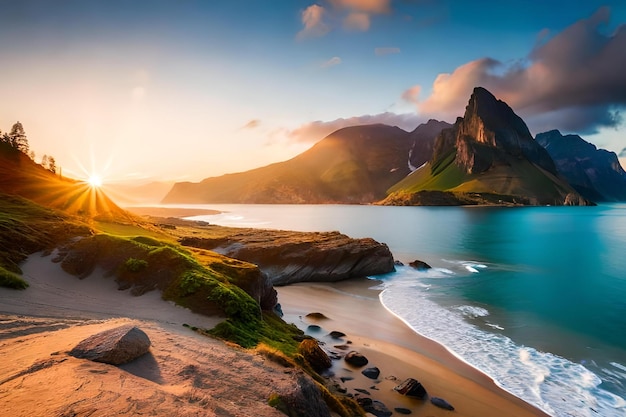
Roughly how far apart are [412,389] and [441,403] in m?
1.22

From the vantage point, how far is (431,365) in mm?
17938

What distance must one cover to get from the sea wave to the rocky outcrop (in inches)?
503

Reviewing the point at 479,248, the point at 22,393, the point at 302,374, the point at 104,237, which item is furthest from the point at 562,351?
the point at 479,248

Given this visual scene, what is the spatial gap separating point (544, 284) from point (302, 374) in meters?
39.9

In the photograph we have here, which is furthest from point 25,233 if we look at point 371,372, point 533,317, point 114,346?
point 533,317

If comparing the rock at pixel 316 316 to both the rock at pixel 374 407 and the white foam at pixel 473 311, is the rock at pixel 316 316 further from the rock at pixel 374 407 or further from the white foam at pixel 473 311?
the white foam at pixel 473 311

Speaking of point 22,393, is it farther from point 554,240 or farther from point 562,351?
point 554,240

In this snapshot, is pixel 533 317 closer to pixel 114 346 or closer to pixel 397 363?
pixel 397 363

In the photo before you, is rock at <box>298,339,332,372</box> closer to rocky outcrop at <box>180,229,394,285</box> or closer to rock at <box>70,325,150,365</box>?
rock at <box>70,325,150,365</box>

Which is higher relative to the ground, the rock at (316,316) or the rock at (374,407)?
the rock at (374,407)

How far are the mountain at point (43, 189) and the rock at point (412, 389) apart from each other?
3932 cm

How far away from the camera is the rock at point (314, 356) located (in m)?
15.4

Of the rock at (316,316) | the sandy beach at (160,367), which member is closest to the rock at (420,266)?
the sandy beach at (160,367)

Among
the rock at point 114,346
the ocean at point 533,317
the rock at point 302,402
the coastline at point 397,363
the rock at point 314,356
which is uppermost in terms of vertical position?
the rock at point 114,346
